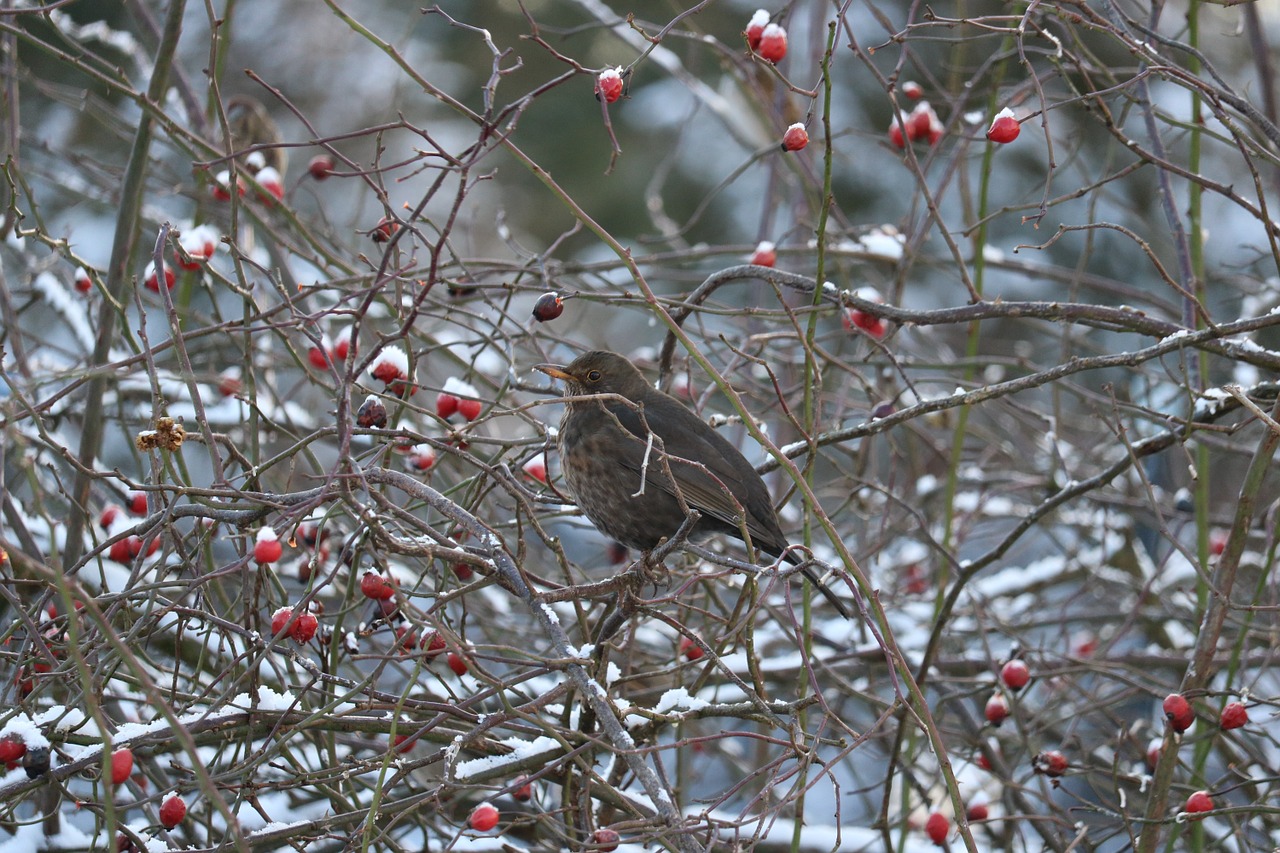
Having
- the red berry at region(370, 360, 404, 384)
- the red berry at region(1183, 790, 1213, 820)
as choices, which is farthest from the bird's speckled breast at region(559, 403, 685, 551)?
the red berry at region(1183, 790, 1213, 820)

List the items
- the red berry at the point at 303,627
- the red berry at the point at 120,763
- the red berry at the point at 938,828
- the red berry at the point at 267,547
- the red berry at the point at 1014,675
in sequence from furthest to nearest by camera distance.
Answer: the red berry at the point at 1014,675 → the red berry at the point at 938,828 → the red berry at the point at 303,627 → the red berry at the point at 267,547 → the red berry at the point at 120,763

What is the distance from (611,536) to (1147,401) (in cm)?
177

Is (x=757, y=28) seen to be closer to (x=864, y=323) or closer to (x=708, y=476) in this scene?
(x=864, y=323)

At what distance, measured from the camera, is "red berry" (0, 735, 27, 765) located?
2.01 m

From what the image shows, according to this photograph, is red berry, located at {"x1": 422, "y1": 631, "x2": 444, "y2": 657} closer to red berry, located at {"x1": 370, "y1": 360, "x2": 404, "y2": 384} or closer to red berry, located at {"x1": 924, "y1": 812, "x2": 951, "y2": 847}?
red berry, located at {"x1": 370, "y1": 360, "x2": 404, "y2": 384}

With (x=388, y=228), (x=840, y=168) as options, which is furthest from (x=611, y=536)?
(x=840, y=168)

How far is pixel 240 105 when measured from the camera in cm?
404

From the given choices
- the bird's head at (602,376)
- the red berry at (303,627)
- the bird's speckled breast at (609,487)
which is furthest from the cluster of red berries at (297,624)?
the bird's head at (602,376)

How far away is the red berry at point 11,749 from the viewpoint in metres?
2.01

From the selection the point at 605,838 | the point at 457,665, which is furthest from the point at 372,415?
the point at 605,838

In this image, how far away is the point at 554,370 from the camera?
10.4 feet

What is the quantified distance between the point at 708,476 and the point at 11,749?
173 cm

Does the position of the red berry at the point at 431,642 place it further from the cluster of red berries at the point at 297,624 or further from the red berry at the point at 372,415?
the red berry at the point at 372,415

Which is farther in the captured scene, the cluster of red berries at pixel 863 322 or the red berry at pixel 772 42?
the cluster of red berries at pixel 863 322
